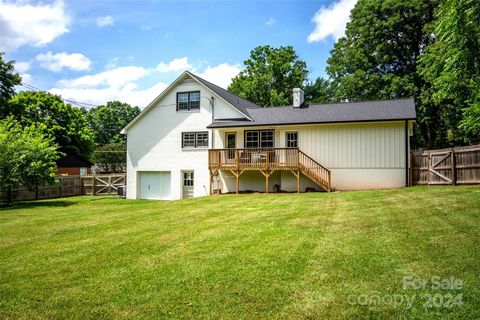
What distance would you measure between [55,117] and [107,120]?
28492 mm

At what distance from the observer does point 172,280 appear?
501 cm

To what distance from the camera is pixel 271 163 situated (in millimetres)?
18328

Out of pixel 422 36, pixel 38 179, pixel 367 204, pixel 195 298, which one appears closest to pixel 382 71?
pixel 422 36

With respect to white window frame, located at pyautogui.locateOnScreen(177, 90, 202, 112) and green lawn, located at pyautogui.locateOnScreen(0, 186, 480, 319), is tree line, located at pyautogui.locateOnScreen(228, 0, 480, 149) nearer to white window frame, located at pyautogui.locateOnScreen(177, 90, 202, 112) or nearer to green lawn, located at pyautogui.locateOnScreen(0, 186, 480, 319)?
white window frame, located at pyautogui.locateOnScreen(177, 90, 202, 112)

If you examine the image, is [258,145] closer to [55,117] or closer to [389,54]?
[389,54]

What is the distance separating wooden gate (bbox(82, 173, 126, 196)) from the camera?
2758cm

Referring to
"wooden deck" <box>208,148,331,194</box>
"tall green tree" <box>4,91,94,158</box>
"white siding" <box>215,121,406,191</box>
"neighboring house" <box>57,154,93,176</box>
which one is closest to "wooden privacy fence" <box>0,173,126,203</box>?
"neighboring house" <box>57,154,93,176</box>

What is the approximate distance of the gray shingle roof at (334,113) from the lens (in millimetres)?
17719

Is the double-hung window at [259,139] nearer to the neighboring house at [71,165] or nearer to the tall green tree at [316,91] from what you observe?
the tall green tree at [316,91]

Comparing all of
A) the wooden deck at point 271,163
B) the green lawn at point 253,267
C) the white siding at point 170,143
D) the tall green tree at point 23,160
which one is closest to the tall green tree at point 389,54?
the wooden deck at point 271,163

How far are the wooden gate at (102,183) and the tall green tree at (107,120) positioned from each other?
40.7 metres

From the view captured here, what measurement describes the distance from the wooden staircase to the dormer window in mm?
7915

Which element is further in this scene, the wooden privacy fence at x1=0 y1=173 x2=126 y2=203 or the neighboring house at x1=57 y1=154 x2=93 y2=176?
the neighboring house at x1=57 y1=154 x2=93 y2=176

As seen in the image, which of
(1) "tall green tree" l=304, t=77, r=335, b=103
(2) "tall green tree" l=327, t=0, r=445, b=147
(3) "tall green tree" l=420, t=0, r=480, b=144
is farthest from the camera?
(1) "tall green tree" l=304, t=77, r=335, b=103
